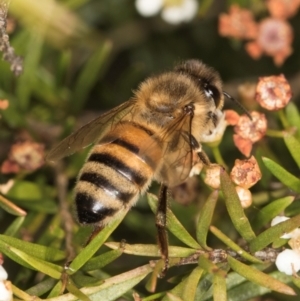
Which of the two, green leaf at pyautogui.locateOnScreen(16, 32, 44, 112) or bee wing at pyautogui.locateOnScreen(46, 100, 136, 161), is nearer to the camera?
bee wing at pyautogui.locateOnScreen(46, 100, 136, 161)

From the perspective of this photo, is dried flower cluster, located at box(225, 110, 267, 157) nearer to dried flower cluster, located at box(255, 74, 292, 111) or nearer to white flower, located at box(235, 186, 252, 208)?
dried flower cluster, located at box(255, 74, 292, 111)

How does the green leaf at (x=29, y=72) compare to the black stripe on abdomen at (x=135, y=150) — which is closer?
the black stripe on abdomen at (x=135, y=150)

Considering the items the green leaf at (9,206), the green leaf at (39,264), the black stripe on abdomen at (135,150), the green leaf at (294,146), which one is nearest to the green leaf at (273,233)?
the green leaf at (294,146)

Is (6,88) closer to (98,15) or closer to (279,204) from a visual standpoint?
(98,15)

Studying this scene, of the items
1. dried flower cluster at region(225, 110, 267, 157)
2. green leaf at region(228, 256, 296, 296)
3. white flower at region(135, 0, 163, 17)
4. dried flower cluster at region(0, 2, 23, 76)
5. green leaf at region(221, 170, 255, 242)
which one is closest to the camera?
green leaf at region(228, 256, 296, 296)

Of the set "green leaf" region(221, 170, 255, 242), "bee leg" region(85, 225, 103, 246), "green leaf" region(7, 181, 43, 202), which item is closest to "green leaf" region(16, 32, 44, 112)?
"green leaf" region(7, 181, 43, 202)

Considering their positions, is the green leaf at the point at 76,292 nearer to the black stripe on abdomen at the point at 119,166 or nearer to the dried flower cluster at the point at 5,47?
the black stripe on abdomen at the point at 119,166

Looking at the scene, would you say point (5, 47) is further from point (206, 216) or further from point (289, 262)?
point (289, 262)
